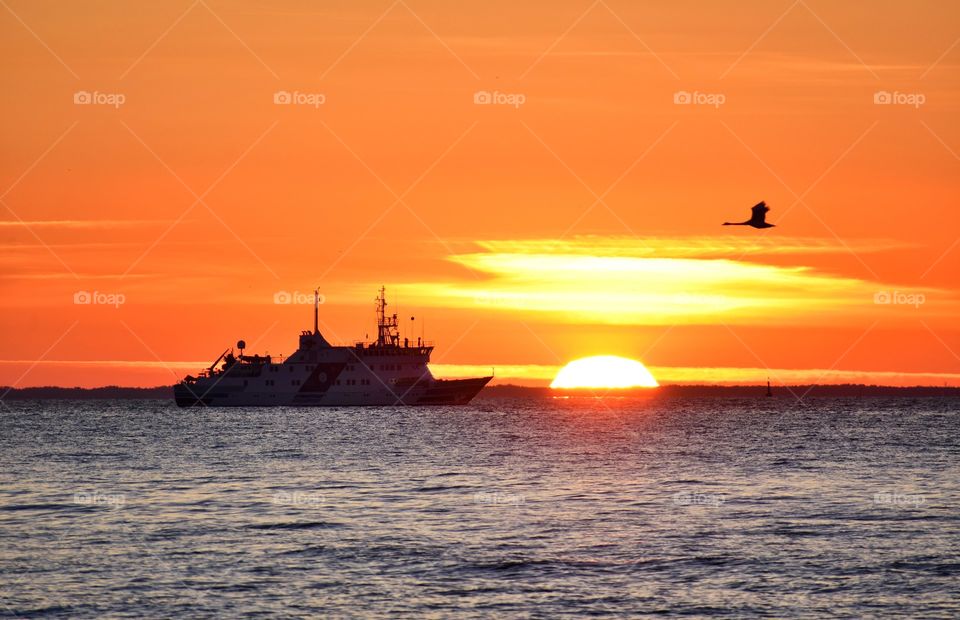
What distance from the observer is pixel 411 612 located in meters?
27.0

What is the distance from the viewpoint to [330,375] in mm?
168250

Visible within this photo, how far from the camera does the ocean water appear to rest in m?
28.2

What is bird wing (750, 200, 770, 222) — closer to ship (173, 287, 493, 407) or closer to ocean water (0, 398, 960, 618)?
ocean water (0, 398, 960, 618)

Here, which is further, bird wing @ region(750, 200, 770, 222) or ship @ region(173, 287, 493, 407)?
ship @ region(173, 287, 493, 407)

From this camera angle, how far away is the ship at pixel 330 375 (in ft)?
551

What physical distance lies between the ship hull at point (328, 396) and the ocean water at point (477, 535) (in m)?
91.9

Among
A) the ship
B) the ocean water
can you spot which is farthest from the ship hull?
the ocean water

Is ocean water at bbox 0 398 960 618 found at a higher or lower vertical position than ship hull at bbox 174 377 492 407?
lower

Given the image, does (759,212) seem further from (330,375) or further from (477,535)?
(330,375)

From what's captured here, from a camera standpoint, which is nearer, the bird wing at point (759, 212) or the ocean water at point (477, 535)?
the ocean water at point (477, 535)

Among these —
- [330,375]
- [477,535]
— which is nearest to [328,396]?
[330,375]

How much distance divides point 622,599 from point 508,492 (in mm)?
23523

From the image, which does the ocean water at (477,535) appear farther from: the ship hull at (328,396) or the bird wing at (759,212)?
the ship hull at (328,396)

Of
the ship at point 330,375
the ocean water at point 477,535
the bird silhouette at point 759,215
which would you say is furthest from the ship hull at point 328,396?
the bird silhouette at point 759,215
